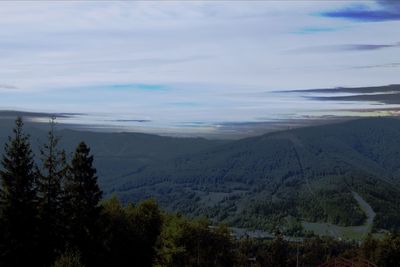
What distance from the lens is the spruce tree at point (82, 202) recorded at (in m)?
54.9

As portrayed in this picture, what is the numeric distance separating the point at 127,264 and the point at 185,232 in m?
8.20

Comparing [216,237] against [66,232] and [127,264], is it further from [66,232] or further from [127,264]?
[66,232]

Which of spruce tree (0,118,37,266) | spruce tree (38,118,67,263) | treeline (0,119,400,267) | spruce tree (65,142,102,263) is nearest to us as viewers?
spruce tree (0,118,37,266)

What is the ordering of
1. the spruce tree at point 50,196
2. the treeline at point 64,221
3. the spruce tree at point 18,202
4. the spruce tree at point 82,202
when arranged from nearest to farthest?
the spruce tree at point 18,202 → the treeline at point 64,221 → the spruce tree at point 50,196 → the spruce tree at point 82,202

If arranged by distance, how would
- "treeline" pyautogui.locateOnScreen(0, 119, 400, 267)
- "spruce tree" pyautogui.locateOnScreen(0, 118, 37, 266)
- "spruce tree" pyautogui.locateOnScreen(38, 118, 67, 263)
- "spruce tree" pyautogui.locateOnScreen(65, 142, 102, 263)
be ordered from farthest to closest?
"spruce tree" pyautogui.locateOnScreen(65, 142, 102, 263)
"spruce tree" pyautogui.locateOnScreen(38, 118, 67, 263)
"treeline" pyautogui.locateOnScreen(0, 119, 400, 267)
"spruce tree" pyautogui.locateOnScreen(0, 118, 37, 266)

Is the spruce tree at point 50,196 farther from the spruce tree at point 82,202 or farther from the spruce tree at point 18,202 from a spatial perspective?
the spruce tree at point 82,202

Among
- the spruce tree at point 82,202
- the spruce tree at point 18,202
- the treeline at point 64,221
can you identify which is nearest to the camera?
the spruce tree at point 18,202

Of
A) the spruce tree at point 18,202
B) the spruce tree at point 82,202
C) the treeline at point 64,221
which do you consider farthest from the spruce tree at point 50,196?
the spruce tree at point 82,202

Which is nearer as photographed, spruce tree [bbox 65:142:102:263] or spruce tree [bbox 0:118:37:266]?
spruce tree [bbox 0:118:37:266]

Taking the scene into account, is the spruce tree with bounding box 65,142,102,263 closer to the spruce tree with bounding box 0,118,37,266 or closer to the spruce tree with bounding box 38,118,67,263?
the spruce tree with bounding box 38,118,67,263

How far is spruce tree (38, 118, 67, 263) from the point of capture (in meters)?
52.0

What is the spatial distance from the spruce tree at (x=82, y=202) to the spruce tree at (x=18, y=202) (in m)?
4.62

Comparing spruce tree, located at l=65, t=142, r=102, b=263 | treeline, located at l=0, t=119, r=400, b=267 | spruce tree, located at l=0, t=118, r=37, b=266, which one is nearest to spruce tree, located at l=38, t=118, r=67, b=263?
treeline, located at l=0, t=119, r=400, b=267

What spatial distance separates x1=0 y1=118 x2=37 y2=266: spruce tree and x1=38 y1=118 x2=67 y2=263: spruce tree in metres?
1.34
